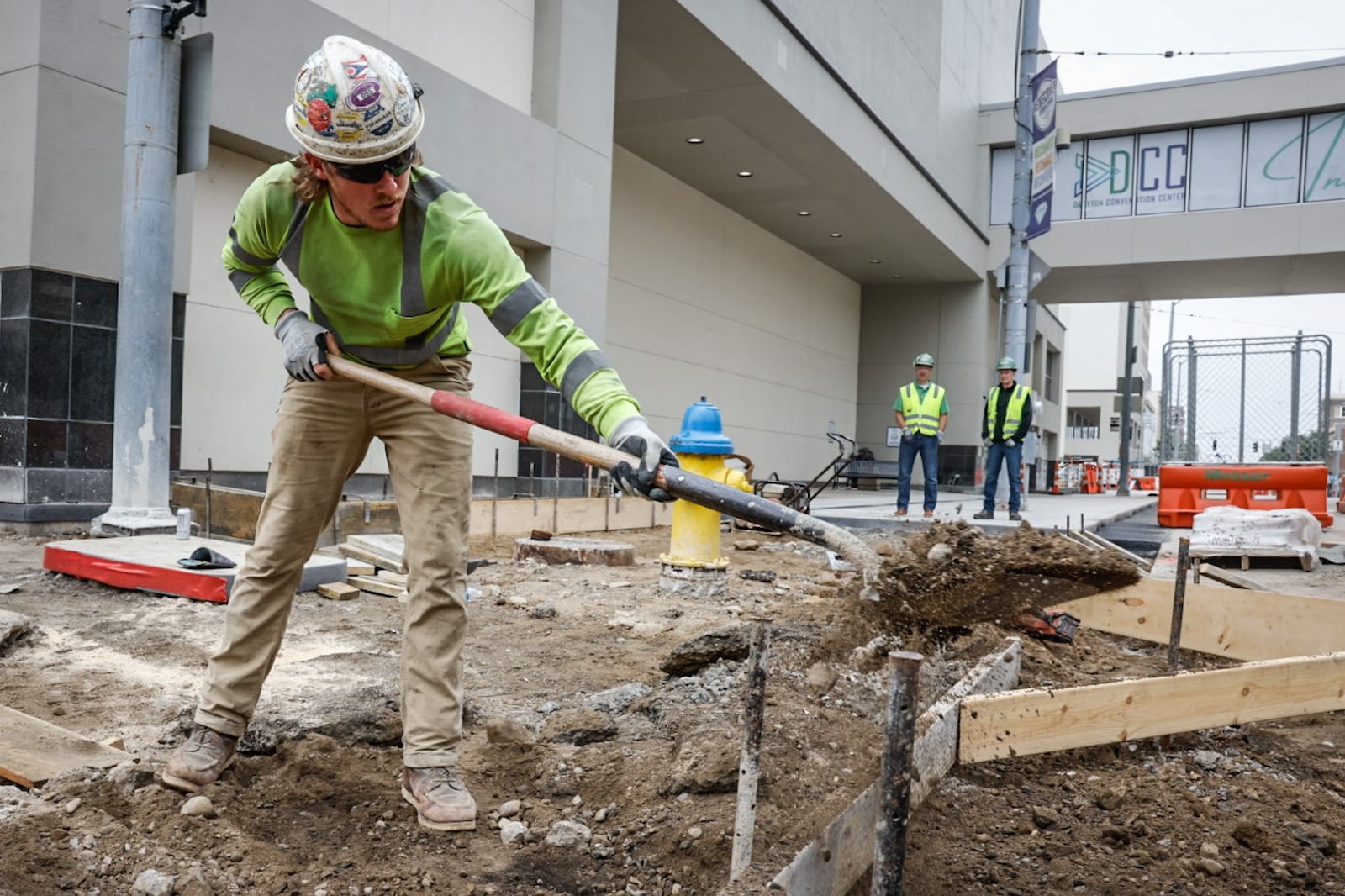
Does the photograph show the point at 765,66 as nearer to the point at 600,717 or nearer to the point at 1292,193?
the point at 600,717

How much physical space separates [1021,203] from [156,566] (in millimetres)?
11344

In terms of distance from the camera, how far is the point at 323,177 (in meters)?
2.49

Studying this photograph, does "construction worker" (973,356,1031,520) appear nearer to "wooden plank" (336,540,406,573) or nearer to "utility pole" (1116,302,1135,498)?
"wooden plank" (336,540,406,573)

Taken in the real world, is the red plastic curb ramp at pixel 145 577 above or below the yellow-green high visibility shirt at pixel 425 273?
below

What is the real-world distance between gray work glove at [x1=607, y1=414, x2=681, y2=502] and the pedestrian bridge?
17.8 meters

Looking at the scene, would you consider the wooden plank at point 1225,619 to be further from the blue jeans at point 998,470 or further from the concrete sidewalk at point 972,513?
the blue jeans at point 998,470

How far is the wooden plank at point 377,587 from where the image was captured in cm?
532

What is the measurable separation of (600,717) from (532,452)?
7.27 metres

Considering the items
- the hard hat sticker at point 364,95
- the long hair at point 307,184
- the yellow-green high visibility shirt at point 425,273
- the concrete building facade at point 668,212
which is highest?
the concrete building facade at point 668,212

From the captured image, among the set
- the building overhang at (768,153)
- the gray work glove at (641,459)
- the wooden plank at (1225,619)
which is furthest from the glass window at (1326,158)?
the gray work glove at (641,459)

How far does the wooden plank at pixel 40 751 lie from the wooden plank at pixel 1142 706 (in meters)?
2.33

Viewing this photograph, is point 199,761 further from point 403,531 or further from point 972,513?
point 972,513

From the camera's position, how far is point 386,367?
272cm

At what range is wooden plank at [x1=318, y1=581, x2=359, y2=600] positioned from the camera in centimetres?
506
